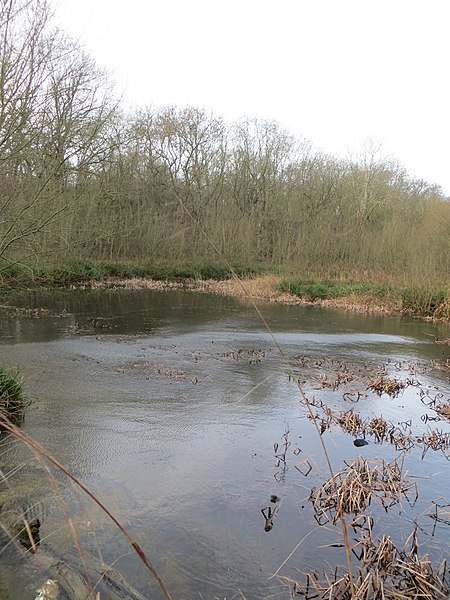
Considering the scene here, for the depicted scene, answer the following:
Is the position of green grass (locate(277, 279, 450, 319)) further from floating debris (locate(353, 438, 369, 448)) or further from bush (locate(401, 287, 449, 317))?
floating debris (locate(353, 438, 369, 448))

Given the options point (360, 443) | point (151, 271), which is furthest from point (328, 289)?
point (360, 443)

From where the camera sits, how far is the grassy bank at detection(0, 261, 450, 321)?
20.3m

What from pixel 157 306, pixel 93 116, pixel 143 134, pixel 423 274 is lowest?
pixel 157 306

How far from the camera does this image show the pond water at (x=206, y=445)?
155 inches

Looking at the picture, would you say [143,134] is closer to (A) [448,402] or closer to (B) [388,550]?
(A) [448,402]

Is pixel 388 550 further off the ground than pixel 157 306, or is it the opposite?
pixel 157 306

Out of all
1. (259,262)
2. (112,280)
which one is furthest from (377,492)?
(259,262)

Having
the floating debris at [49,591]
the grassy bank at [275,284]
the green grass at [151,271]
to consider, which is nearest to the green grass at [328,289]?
the grassy bank at [275,284]

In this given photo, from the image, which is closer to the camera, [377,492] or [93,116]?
[377,492]

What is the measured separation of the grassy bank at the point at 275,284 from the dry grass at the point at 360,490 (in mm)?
12536

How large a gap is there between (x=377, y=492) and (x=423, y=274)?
59.0 feet

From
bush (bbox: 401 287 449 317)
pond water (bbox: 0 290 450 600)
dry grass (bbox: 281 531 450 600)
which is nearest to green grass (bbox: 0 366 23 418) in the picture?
pond water (bbox: 0 290 450 600)

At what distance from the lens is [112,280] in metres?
27.3

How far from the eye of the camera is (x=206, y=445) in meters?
6.23
